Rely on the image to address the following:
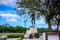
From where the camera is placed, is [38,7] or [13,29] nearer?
[38,7]

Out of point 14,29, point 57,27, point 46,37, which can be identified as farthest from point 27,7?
point 14,29

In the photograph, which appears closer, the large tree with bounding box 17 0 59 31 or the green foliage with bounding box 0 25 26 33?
the large tree with bounding box 17 0 59 31

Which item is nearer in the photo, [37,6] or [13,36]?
[37,6]

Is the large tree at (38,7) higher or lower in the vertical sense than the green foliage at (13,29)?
higher

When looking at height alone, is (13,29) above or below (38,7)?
below

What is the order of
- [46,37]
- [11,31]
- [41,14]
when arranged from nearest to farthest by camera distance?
[46,37] < [41,14] < [11,31]

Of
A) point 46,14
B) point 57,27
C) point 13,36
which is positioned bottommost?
point 13,36

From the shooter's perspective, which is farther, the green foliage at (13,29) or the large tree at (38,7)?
the green foliage at (13,29)

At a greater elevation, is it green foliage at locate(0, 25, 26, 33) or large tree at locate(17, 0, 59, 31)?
large tree at locate(17, 0, 59, 31)

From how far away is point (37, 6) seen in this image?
1523 centimetres

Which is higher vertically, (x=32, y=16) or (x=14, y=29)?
(x=32, y=16)

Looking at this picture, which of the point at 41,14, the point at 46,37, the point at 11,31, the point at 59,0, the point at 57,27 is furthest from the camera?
the point at 11,31

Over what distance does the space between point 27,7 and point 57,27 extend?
2.89m

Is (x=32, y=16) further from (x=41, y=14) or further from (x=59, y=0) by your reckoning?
(x=59, y=0)
